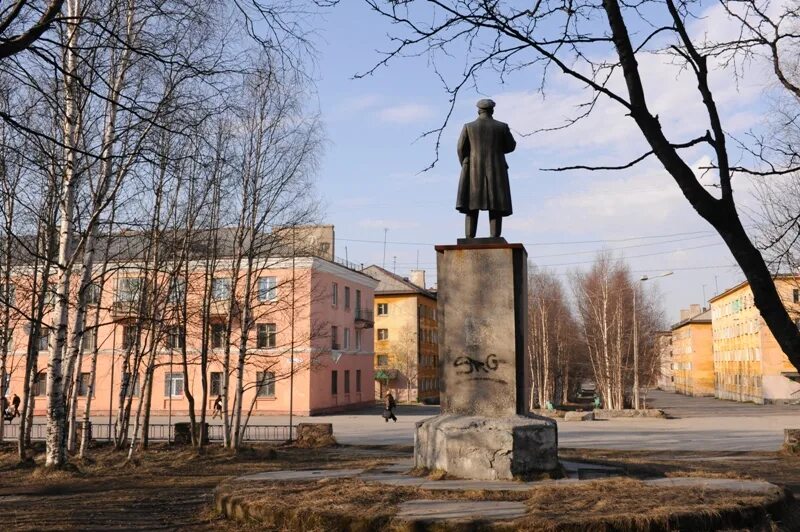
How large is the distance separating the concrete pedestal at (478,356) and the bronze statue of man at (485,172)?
487 mm

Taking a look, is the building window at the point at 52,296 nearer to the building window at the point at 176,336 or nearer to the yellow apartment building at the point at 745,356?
the building window at the point at 176,336

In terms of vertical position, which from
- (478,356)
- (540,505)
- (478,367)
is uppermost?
(478,356)

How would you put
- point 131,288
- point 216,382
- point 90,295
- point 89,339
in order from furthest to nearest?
point 89,339 → point 216,382 → point 90,295 → point 131,288

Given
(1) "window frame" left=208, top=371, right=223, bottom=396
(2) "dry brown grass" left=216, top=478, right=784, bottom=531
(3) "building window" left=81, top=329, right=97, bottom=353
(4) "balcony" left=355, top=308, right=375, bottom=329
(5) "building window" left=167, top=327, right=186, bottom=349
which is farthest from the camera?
(4) "balcony" left=355, top=308, right=375, bottom=329

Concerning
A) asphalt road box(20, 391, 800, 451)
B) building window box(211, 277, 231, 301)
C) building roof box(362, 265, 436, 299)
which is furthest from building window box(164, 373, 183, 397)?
building roof box(362, 265, 436, 299)

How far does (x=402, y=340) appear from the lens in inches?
2466

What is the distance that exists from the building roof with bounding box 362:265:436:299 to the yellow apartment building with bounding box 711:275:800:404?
25.0 metres

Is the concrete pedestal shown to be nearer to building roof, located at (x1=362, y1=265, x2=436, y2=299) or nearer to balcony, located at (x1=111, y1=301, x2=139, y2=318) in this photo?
balcony, located at (x1=111, y1=301, x2=139, y2=318)

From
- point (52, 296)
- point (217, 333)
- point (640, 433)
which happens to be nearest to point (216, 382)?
point (217, 333)

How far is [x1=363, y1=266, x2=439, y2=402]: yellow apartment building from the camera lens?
61.1 metres

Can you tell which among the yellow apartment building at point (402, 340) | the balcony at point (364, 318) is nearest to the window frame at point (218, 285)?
the balcony at point (364, 318)

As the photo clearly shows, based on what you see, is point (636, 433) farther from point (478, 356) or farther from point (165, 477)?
point (478, 356)

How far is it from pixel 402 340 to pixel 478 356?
174 feet

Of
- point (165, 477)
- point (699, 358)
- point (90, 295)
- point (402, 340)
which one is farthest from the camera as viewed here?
point (699, 358)
